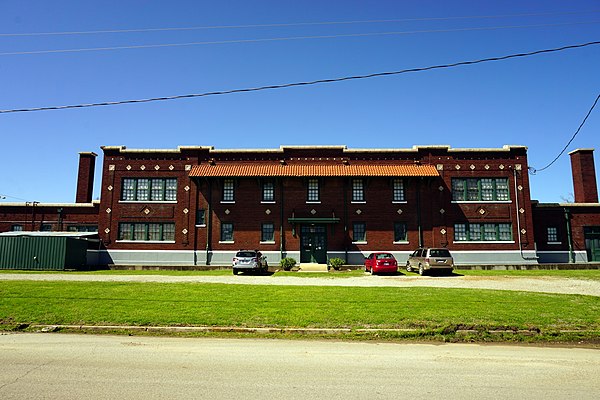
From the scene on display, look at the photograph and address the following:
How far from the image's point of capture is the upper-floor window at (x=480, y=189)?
35.7 meters

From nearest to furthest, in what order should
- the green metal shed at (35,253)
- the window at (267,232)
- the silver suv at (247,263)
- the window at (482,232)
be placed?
the silver suv at (247,263) → the green metal shed at (35,253) → the window at (482,232) → the window at (267,232)

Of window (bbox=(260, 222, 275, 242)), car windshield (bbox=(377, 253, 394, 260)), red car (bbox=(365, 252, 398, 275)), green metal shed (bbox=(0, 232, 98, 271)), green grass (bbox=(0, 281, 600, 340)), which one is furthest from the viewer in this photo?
window (bbox=(260, 222, 275, 242))

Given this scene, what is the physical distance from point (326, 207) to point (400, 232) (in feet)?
21.0

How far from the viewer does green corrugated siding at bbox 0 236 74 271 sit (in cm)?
2986

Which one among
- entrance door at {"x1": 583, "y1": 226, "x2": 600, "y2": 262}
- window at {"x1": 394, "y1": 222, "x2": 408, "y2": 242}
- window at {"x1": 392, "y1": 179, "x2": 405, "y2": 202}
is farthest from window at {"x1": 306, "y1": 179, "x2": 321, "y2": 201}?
entrance door at {"x1": 583, "y1": 226, "x2": 600, "y2": 262}

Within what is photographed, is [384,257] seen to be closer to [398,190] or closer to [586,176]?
[398,190]

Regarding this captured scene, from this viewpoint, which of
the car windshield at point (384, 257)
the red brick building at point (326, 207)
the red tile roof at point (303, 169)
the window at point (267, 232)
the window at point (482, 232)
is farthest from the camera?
the window at point (267, 232)

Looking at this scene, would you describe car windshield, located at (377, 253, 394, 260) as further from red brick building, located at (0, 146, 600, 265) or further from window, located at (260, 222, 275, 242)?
window, located at (260, 222, 275, 242)

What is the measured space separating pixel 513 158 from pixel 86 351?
35792 mm

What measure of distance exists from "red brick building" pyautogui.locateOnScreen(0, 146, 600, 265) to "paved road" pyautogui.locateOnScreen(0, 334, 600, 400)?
2572 cm

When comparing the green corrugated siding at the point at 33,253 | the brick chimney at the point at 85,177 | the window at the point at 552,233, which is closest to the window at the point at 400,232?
the window at the point at 552,233

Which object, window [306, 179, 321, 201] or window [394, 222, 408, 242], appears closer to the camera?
window [394, 222, 408, 242]

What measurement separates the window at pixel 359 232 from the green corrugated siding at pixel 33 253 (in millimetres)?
Result: 21532

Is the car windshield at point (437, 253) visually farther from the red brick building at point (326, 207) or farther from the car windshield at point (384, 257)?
the red brick building at point (326, 207)
